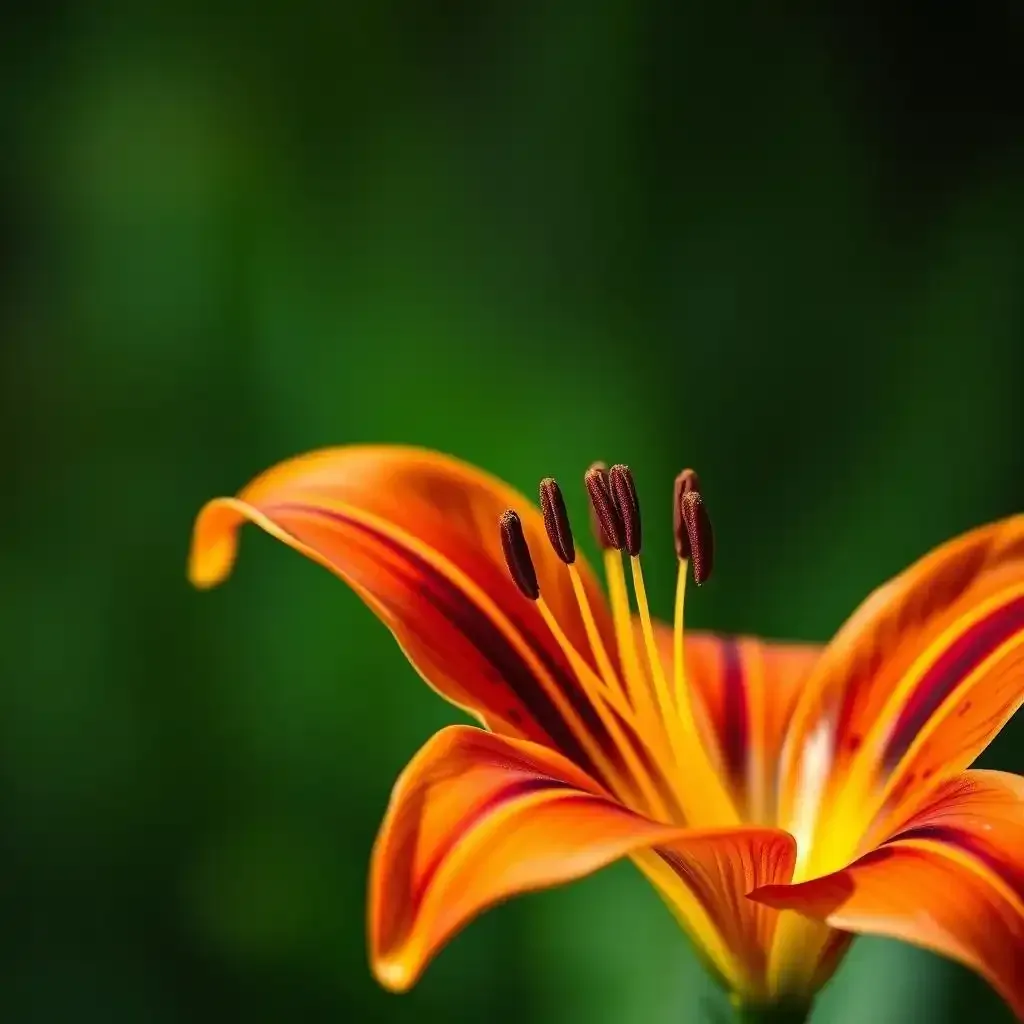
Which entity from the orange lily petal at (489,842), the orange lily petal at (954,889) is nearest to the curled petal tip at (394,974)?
the orange lily petal at (489,842)

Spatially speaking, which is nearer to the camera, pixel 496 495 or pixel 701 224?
pixel 496 495

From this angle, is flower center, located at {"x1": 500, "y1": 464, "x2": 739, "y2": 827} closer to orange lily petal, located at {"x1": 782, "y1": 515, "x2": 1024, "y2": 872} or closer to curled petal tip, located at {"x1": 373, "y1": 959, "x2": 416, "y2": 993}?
orange lily petal, located at {"x1": 782, "y1": 515, "x2": 1024, "y2": 872}

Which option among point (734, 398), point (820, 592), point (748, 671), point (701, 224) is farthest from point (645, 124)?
point (748, 671)

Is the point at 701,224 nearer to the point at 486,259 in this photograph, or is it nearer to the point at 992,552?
the point at 486,259

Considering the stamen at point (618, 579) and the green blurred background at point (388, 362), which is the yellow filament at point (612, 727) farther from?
the green blurred background at point (388, 362)

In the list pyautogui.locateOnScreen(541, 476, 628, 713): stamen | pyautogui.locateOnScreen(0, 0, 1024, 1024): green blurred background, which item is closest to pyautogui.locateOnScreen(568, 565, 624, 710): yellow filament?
pyautogui.locateOnScreen(541, 476, 628, 713): stamen

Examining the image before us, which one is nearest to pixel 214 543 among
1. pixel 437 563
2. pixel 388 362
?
pixel 437 563

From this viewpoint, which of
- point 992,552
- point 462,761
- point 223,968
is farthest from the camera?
point 223,968

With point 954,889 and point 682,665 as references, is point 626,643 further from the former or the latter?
point 954,889
